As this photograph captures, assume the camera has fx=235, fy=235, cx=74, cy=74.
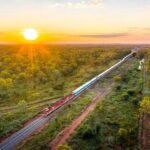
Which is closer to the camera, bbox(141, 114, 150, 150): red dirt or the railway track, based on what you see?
the railway track

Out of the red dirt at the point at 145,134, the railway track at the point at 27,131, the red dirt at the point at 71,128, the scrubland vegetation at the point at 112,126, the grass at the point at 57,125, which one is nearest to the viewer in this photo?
the grass at the point at 57,125

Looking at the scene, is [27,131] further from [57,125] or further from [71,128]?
[71,128]

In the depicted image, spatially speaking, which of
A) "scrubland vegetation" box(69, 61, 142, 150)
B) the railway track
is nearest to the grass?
the railway track

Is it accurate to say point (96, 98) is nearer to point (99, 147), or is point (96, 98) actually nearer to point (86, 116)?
point (86, 116)

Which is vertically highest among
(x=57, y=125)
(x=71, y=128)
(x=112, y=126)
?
(x=57, y=125)

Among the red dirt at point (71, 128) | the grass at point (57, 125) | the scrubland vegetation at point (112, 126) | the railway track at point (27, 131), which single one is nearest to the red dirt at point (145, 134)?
the scrubland vegetation at point (112, 126)

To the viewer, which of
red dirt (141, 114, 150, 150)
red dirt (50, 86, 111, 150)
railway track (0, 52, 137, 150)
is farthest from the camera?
red dirt (141, 114, 150, 150)

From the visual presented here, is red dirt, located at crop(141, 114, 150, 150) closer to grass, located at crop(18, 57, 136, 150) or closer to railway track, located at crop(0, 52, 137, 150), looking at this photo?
grass, located at crop(18, 57, 136, 150)

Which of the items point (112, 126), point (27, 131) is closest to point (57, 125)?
point (27, 131)

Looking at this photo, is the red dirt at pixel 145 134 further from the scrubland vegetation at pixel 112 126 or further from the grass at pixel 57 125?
the grass at pixel 57 125

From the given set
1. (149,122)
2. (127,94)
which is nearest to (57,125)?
(149,122)

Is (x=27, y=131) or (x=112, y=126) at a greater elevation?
(x=27, y=131)
